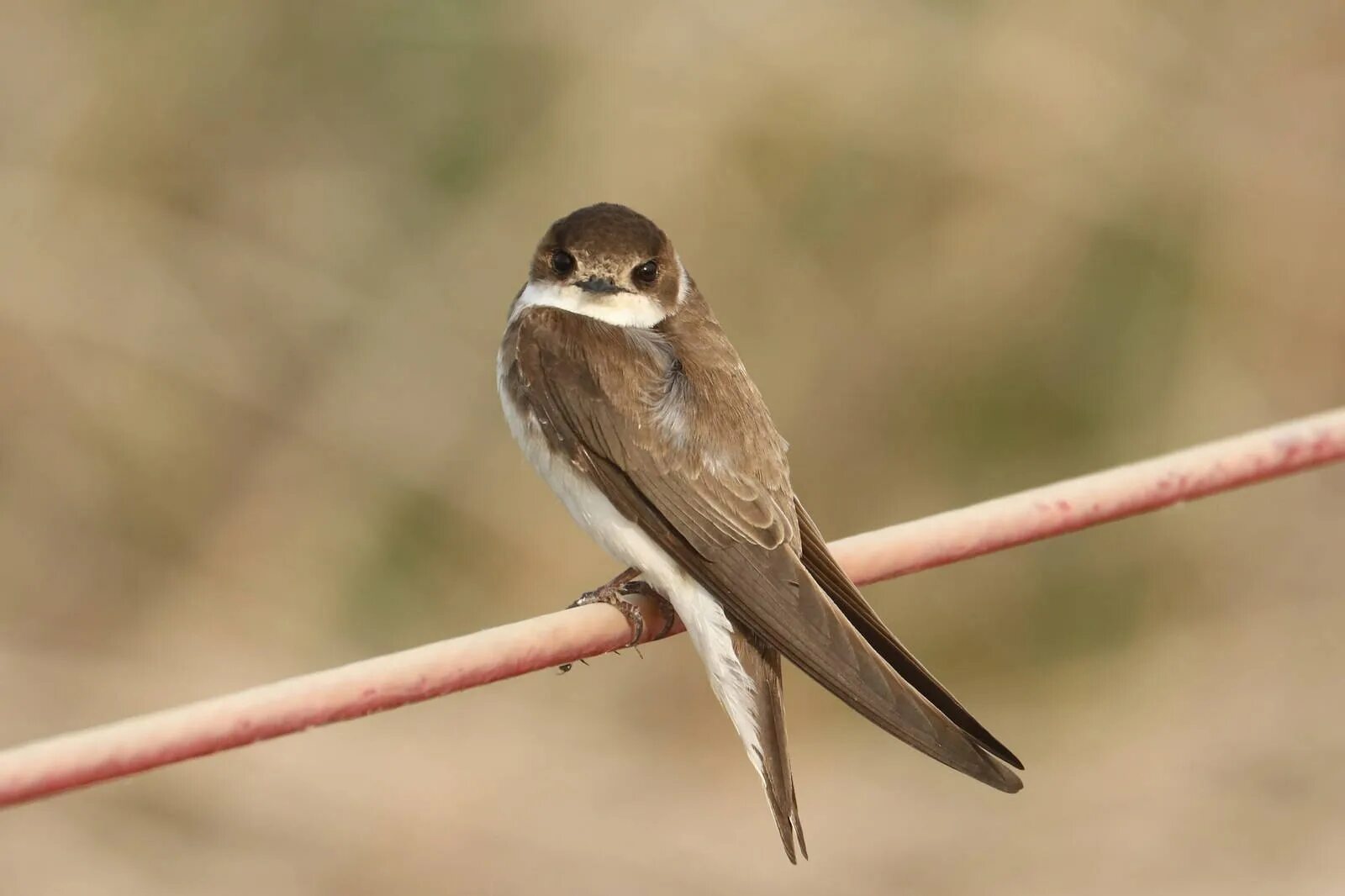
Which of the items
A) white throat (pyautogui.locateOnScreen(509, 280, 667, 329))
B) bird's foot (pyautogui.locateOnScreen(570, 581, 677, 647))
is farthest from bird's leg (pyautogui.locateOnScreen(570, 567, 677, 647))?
white throat (pyautogui.locateOnScreen(509, 280, 667, 329))

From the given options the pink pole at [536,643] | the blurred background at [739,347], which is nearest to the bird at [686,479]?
the pink pole at [536,643]

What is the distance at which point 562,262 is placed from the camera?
2.85m

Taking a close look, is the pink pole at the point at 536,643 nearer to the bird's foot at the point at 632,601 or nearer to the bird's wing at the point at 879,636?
the bird's wing at the point at 879,636

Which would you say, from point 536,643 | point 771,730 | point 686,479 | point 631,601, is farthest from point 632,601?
point 536,643

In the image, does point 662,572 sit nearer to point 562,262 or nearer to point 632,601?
point 632,601

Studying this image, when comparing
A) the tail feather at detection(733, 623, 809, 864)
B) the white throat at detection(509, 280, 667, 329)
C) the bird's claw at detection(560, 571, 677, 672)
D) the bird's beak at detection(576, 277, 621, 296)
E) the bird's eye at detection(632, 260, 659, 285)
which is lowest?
the tail feather at detection(733, 623, 809, 864)

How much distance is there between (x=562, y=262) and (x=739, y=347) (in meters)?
1.73

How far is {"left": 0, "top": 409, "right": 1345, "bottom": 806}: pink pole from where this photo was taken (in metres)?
1.42

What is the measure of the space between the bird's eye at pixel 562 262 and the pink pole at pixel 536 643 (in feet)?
2.65

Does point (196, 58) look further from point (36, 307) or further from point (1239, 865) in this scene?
point (1239, 865)

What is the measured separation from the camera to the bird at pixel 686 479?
2234 millimetres

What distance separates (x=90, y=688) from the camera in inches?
172

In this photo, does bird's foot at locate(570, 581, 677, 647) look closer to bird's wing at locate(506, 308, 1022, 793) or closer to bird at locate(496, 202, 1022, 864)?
bird at locate(496, 202, 1022, 864)

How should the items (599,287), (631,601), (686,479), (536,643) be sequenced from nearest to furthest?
(536,643) → (686,479) → (631,601) → (599,287)
